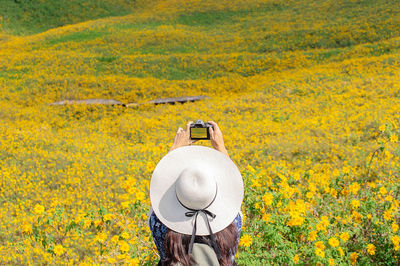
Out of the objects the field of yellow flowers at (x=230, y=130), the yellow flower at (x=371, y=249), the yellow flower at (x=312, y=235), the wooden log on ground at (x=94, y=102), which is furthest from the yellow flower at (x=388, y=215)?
the wooden log on ground at (x=94, y=102)

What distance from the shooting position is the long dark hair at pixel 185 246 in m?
1.59

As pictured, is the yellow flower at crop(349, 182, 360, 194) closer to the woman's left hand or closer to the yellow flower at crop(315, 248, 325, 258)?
the yellow flower at crop(315, 248, 325, 258)

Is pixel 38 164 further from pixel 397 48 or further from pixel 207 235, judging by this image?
pixel 397 48

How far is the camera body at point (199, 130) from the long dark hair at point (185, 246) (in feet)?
2.67

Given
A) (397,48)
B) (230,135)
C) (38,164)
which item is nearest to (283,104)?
(230,135)

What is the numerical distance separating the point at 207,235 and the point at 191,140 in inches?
35.6

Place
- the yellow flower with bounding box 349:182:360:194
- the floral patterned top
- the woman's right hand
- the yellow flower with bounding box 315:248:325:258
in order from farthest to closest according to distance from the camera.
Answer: the yellow flower with bounding box 349:182:360:194 → the yellow flower with bounding box 315:248:325:258 → the woman's right hand → the floral patterned top

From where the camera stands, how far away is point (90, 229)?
466cm

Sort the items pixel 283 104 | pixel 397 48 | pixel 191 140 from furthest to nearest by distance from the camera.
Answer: pixel 397 48
pixel 283 104
pixel 191 140

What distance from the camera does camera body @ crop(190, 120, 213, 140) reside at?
2.29 meters

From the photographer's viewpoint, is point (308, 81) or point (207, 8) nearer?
point (308, 81)

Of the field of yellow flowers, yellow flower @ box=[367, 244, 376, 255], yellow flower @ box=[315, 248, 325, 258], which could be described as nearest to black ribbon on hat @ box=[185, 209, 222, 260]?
the field of yellow flowers

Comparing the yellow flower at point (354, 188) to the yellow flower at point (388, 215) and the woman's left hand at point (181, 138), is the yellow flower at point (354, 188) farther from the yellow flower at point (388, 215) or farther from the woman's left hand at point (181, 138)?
the woman's left hand at point (181, 138)

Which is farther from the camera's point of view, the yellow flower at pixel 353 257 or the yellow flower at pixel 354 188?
the yellow flower at pixel 354 188
